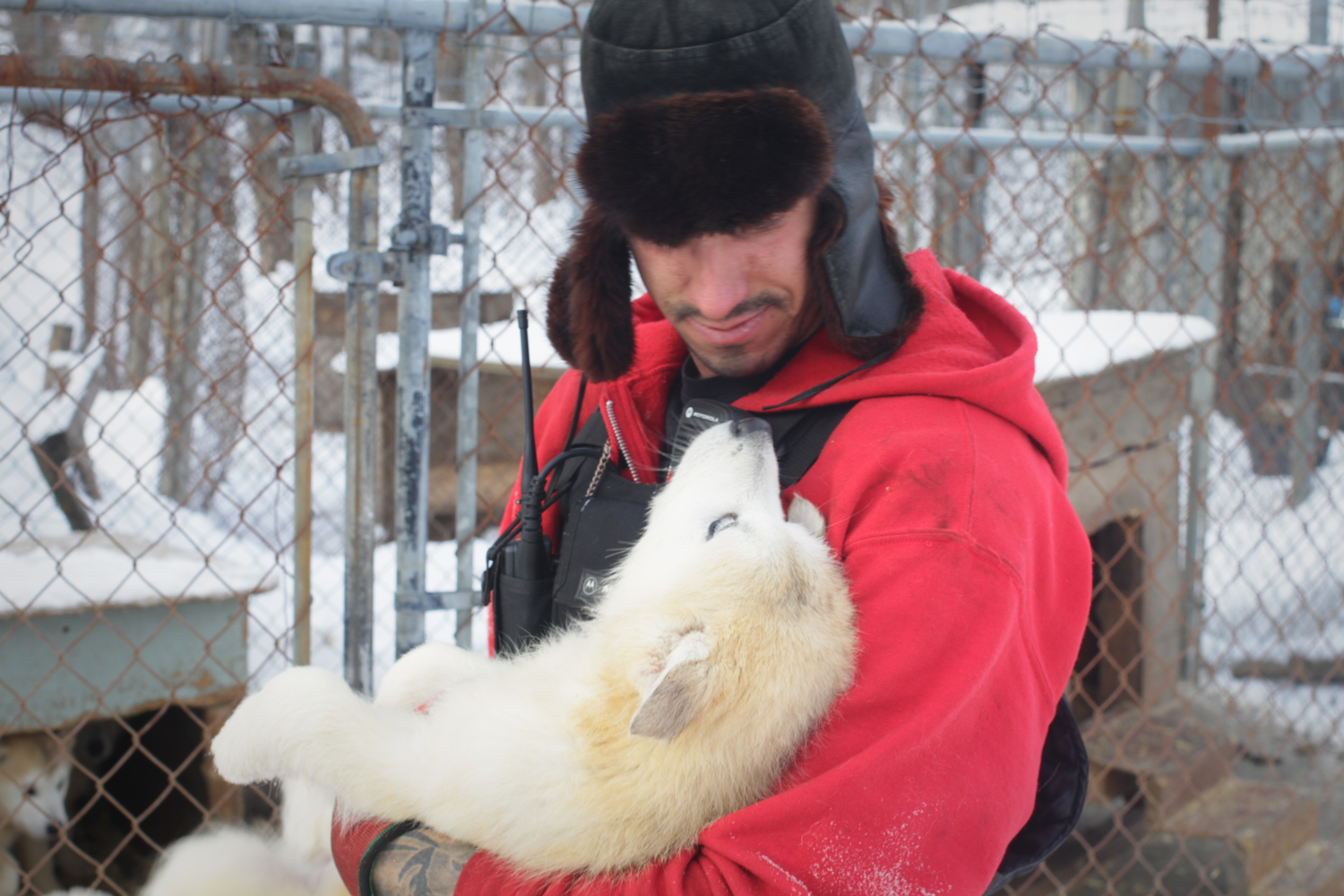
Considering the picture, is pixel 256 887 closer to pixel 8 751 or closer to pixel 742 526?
pixel 742 526

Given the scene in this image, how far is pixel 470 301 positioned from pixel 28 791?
2.84 meters

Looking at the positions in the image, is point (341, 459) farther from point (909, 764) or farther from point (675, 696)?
point (909, 764)

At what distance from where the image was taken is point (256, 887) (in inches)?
80.7

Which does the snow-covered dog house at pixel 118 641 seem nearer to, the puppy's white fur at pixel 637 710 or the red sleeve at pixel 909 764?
the puppy's white fur at pixel 637 710

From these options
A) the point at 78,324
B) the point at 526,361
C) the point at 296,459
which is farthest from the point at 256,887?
the point at 78,324

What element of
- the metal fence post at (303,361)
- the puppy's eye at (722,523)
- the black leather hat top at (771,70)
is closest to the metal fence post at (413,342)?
the metal fence post at (303,361)

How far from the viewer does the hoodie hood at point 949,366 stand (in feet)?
4.93

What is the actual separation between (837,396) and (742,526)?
0.31 meters

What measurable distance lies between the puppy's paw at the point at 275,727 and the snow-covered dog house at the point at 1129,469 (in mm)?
3080

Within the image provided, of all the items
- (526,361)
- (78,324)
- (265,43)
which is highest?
(265,43)

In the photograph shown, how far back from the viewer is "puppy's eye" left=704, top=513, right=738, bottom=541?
1681 mm

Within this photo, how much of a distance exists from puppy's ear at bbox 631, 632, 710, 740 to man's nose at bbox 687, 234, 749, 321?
59cm

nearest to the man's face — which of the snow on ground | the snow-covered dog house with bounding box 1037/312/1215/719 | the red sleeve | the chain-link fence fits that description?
the red sleeve

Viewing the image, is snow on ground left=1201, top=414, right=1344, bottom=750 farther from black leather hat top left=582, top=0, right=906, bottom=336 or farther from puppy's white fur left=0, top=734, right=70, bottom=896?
puppy's white fur left=0, top=734, right=70, bottom=896
